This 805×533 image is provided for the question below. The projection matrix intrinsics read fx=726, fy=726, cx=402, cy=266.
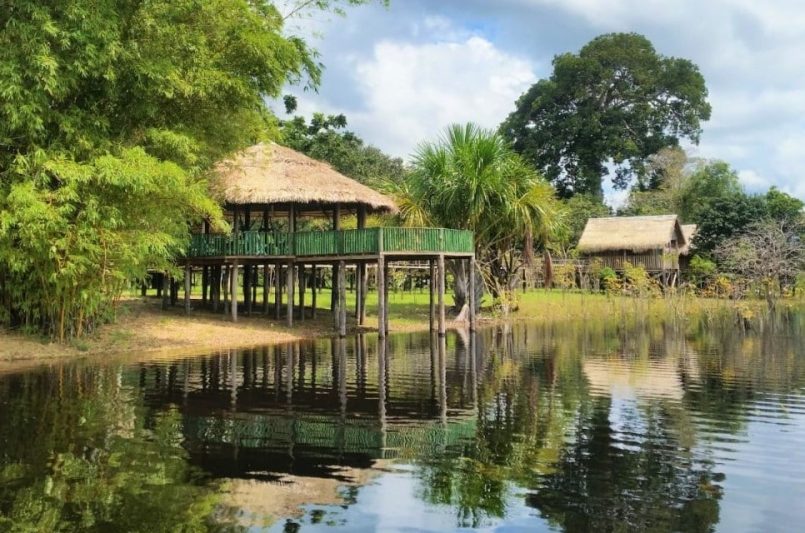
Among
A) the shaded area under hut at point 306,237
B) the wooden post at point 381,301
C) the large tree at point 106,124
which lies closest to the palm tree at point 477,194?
the shaded area under hut at point 306,237

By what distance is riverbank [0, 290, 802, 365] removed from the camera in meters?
16.6

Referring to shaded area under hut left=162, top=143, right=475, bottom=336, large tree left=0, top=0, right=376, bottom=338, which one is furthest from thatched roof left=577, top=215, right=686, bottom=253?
large tree left=0, top=0, right=376, bottom=338

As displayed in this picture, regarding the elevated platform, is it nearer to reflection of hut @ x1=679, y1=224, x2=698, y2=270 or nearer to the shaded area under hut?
the shaded area under hut

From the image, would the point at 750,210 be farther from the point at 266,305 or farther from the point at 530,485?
the point at 530,485

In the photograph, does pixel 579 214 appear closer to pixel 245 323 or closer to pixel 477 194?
pixel 477 194

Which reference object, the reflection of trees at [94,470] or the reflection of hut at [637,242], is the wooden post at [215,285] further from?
the reflection of hut at [637,242]

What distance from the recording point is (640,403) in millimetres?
10773

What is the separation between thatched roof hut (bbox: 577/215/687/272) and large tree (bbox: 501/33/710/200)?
20.6 metres

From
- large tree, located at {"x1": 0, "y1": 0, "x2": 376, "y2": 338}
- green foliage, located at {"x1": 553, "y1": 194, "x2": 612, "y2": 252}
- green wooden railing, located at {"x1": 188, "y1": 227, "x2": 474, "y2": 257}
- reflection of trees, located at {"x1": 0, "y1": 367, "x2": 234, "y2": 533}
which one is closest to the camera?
reflection of trees, located at {"x1": 0, "y1": 367, "x2": 234, "y2": 533}

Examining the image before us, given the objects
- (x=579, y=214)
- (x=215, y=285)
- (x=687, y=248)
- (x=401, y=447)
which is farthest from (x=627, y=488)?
(x=579, y=214)

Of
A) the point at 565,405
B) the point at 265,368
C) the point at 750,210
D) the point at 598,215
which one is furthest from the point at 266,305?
the point at 598,215

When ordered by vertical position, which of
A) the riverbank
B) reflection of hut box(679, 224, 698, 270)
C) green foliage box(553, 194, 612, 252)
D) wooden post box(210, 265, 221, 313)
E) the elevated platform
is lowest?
the riverbank

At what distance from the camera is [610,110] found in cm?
6638

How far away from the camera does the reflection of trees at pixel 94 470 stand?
5.57 m
